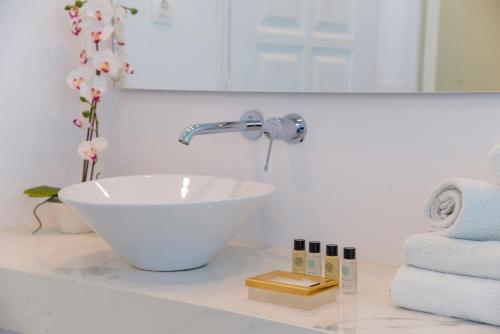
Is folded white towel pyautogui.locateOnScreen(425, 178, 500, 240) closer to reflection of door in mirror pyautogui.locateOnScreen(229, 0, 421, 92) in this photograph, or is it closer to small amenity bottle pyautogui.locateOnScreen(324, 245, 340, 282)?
small amenity bottle pyautogui.locateOnScreen(324, 245, 340, 282)

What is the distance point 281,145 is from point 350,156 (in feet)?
0.64

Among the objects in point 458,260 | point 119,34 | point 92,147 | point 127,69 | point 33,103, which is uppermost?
point 119,34

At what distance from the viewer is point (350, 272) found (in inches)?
59.2

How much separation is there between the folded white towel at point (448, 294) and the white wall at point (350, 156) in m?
0.34

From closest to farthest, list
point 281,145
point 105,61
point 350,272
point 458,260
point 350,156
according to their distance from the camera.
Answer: point 458,260, point 350,272, point 350,156, point 281,145, point 105,61

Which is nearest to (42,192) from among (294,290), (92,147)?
(92,147)

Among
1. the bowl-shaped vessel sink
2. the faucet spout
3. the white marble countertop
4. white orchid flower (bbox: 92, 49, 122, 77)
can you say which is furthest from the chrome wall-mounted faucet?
white orchid flower (bbox: 92, 49, 122, 77)

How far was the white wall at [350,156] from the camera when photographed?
5.33ft

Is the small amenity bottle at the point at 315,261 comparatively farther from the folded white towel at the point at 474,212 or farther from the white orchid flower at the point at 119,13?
the white orchid flower at the point at 119,13

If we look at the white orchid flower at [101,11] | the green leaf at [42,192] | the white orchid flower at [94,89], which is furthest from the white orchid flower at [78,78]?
the green leaf at [42,192]

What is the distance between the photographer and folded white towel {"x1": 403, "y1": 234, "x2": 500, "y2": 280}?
1269mm

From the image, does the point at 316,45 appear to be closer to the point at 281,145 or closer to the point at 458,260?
the point at 281,145

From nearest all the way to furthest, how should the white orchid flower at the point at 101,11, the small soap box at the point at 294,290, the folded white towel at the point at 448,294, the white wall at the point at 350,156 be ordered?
the folded white towel at the point at 448,294 → the small soap box at the point at 294,290 → the white wall at the point at 350,156 → the white orchid flower at the point at 101,11

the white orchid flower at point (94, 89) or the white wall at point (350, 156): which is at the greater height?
the white orchid flower at point (94, 89)
